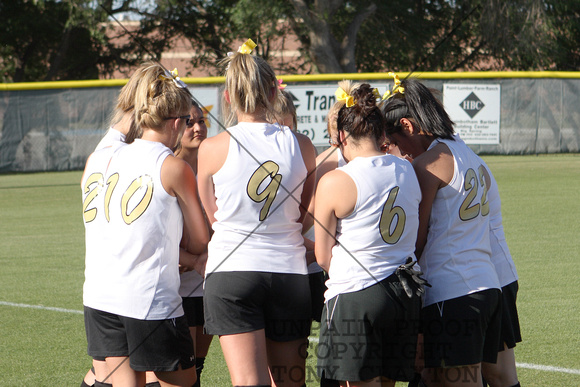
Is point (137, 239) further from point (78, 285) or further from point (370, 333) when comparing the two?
point (78, 285)

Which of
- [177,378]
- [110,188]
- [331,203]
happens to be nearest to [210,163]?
[110,188]

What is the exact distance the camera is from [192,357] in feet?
11.1

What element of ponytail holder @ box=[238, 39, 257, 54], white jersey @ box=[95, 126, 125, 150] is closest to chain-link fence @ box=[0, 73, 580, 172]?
white jersey @ box=[95, 126, 125, 150]

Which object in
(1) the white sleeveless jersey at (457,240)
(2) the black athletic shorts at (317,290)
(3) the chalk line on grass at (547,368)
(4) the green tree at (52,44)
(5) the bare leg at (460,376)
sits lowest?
(3) the chalk line on grass at (547,368)

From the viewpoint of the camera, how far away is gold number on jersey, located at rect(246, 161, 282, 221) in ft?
10.6

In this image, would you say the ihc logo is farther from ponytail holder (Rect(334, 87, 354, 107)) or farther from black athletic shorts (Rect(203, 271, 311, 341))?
black athletic shorts (Rect(203, 271, 311, 341))

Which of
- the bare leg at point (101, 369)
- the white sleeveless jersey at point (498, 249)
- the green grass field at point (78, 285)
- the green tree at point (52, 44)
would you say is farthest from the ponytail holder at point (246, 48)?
the green tree at point (52, 44)

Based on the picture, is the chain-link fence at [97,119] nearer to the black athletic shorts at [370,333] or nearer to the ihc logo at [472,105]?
the ihc logo at [472,105]

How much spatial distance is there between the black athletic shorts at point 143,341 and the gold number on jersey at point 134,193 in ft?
1.50

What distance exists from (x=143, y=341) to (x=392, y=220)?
4.01 ft

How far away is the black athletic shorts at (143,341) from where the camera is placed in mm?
3236

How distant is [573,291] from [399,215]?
4561 millimetres

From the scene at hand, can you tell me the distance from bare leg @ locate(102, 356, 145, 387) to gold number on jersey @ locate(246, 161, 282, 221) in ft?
3.00

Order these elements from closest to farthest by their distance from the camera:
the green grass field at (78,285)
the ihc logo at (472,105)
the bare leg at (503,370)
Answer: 1. the bare leg at (503,370)
2. the green grass field at (78,285)
3. the ihc logo at (472,105)
